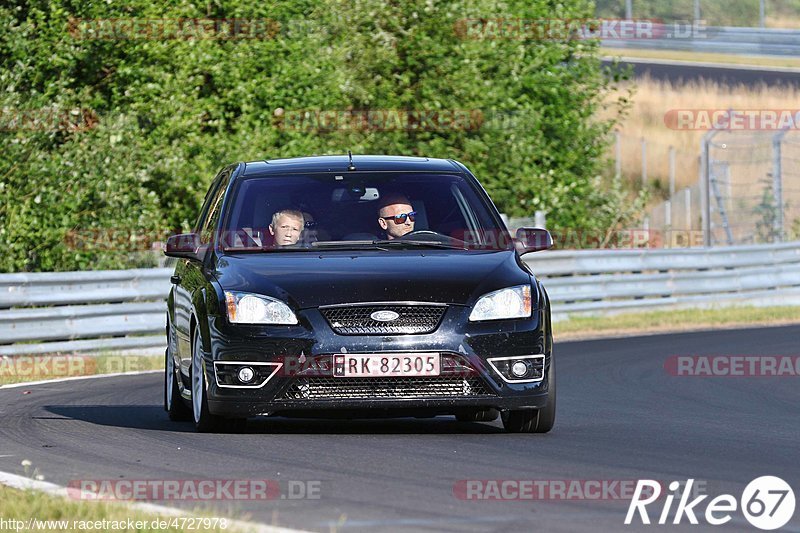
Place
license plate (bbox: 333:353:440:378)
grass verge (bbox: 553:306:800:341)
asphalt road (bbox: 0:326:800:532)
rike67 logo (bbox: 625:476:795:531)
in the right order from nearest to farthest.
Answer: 1. rike67 logo (bbox: 625:476:795:531)
2. asphalt road (bbox: 0:326:800:532)
3. license plate (bbox: 333:353:440:378)
4. grass verge (bbox: 553:306:800:341)

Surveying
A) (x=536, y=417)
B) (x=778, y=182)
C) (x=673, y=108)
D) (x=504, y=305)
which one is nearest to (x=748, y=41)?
(x=673, y=108)

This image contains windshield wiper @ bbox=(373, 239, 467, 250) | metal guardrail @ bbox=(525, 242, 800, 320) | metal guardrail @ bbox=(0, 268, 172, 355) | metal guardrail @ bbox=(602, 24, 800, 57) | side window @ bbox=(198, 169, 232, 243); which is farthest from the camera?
metal guardrail @ bbox=(602, 24, 800, 57)

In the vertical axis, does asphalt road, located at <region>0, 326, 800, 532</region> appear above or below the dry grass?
above

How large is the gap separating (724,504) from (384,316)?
277cm

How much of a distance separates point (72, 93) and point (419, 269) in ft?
54.4

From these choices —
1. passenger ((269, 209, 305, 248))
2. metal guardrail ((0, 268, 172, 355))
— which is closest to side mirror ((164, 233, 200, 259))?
passenger ((269, 209, 305, 248))

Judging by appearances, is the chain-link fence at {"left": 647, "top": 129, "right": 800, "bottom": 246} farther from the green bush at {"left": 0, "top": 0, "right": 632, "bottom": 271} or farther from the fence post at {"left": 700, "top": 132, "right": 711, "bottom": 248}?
the green bush at {"left": 0, "top": 0, "right": 632, "bottom": 271}

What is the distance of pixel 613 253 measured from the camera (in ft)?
78.7

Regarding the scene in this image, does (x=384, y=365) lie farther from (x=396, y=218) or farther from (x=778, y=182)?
(x=778, y=182)

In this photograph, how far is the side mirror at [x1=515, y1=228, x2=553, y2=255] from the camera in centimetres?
1012

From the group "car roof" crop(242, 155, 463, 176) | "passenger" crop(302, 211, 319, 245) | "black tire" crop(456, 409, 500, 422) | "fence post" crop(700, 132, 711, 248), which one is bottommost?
"fence post" crop(700, 132, 711, 248)

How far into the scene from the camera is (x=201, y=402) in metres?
9.68

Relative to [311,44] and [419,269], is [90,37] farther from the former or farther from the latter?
[419,269]

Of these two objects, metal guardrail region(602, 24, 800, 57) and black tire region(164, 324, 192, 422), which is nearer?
black tire region(164, 324, 192, 422)
